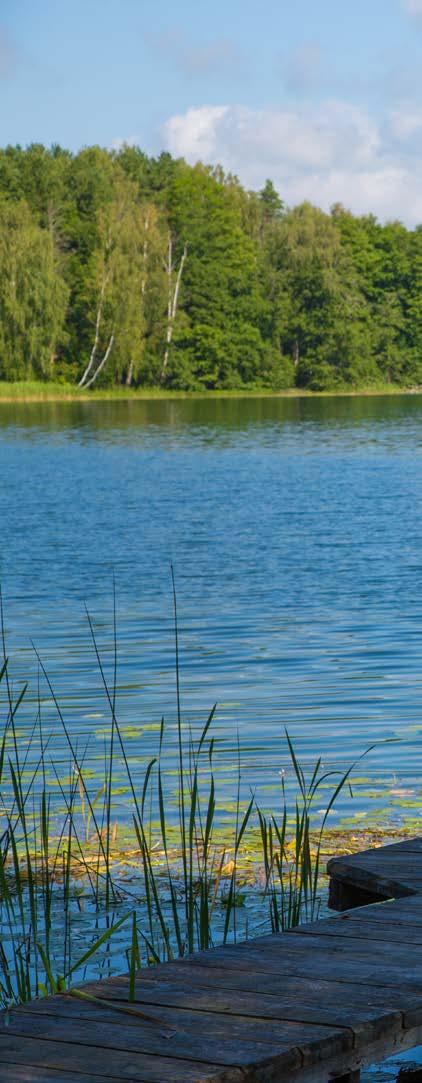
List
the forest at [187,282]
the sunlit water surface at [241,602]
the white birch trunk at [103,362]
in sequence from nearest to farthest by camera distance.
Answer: the sunlit water surface at [241,602], the forest at [187,282], the white birch trunk at [103,362]

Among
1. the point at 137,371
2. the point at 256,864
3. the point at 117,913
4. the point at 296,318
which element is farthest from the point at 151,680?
the point at 296,318

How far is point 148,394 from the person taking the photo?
73.6m

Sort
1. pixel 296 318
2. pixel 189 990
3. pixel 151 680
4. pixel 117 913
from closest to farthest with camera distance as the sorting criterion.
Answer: pixel 189 990 < pixel 117 913 < pixel 151 680 < pixel 296 318

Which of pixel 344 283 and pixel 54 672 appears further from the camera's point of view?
pixel 344 283

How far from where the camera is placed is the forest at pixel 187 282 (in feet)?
207

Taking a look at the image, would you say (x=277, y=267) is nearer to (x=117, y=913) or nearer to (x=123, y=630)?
(x=123, y=630)

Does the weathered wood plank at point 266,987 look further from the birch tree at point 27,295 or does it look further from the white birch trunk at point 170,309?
the white birch trunk at point 170,309

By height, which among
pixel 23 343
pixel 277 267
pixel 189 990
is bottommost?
pixel 189 990

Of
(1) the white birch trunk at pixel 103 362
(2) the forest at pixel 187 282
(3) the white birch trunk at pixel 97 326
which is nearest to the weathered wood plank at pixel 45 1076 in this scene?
(2) the forest at pixel 187 282

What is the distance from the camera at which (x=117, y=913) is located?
4598 mm

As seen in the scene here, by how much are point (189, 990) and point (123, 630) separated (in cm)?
870

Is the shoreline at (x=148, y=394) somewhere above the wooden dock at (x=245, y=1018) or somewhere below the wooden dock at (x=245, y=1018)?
above

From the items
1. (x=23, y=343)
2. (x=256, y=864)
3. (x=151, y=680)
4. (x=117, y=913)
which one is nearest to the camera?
(x=117, y=913)

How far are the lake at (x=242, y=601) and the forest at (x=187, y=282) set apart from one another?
32.2 m
